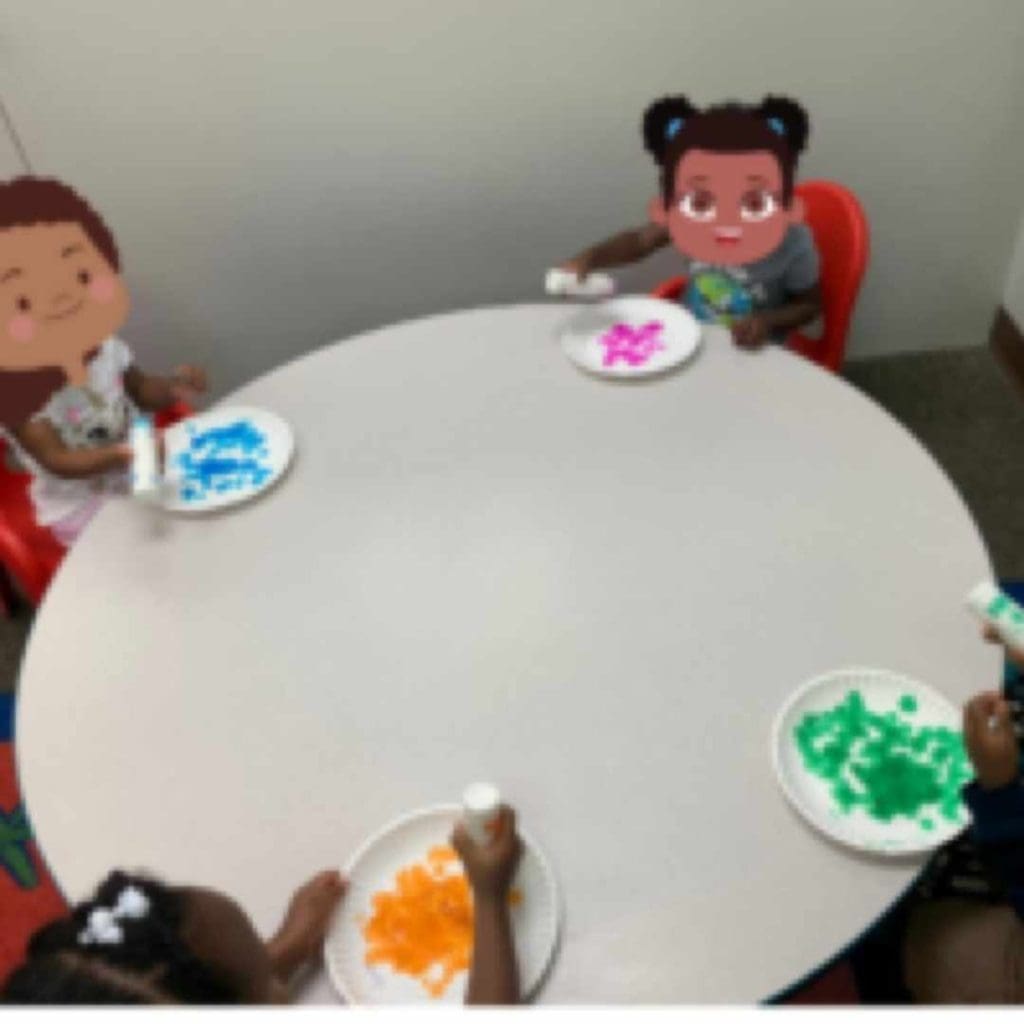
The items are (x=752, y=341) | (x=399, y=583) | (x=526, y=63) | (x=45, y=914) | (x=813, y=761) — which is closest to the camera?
(x=813, y=761)

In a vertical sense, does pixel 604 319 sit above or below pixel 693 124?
below

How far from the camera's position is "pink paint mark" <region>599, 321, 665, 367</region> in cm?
141

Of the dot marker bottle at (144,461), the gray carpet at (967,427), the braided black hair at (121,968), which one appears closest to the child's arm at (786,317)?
the gray carpet at (967,427)

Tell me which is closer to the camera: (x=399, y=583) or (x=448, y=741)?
(x=448, y=741)

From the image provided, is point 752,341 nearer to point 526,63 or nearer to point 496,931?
point 526,63

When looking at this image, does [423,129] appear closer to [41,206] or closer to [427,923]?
[41,206]

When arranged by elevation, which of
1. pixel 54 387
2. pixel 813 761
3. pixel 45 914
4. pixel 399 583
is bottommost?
pixel 45 914

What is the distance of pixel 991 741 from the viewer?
87 centimetres

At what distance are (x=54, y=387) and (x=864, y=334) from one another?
1.73 m

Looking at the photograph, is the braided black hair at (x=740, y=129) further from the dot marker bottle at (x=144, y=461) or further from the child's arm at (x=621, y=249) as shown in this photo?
the dot marker bottle at (x=144, y=461)

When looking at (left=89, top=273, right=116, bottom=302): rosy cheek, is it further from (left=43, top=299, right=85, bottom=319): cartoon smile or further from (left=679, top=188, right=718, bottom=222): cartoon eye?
(left=679, top=188, right=718, bottom=222): cartoon eye

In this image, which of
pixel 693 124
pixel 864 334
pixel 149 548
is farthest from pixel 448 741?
pixel 864 334

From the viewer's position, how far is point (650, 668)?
106 centimetres

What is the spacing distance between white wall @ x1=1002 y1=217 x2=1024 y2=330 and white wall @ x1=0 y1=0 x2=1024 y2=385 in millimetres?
36
